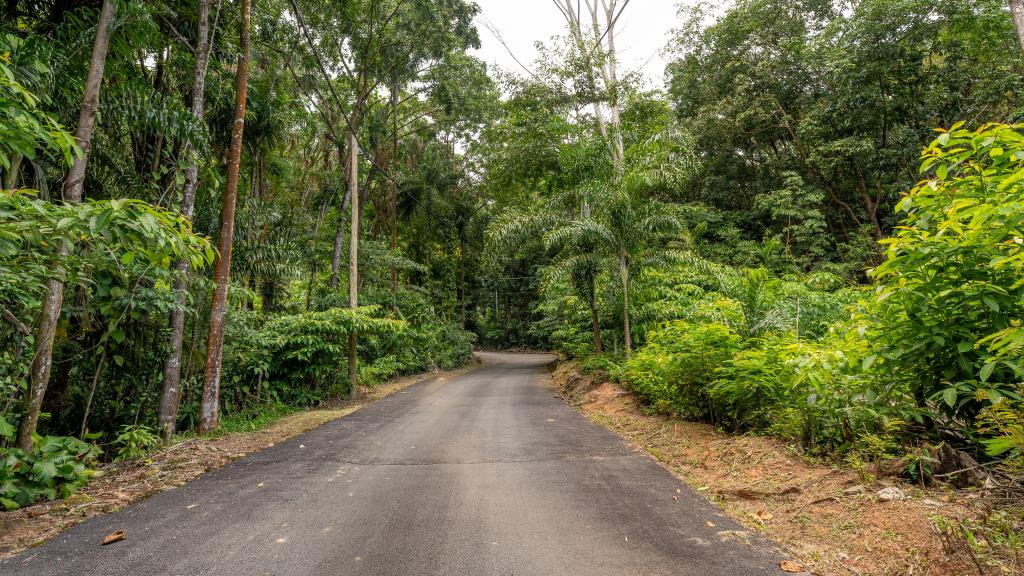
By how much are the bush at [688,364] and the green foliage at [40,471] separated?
22.8ft

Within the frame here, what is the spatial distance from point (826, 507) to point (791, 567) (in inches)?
37.0

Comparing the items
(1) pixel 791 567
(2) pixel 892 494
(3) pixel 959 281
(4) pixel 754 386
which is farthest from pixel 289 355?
(3) pixel 959 281

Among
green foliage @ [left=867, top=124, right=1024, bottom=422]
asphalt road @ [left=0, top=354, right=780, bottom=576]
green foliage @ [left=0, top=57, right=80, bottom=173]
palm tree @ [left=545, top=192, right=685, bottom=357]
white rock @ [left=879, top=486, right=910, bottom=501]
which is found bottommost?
asphalt road @ [left=0, top=354, right=780, bottom=576]

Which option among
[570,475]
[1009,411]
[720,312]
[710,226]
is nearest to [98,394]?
[570,475]

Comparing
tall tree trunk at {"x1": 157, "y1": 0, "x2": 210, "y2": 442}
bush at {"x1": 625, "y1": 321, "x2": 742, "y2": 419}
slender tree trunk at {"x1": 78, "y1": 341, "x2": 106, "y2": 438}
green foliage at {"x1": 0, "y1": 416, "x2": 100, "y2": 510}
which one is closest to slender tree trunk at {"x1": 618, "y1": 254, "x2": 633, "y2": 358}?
bush at {"x1": 625, "y1": 321, "x2": 742, "y2": 419}

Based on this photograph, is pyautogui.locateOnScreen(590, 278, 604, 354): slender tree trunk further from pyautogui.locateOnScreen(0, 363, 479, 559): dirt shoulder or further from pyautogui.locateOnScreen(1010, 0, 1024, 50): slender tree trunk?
pyautogui.locateOnScreen(1010, 0, 1024, 50): slender tree trunk

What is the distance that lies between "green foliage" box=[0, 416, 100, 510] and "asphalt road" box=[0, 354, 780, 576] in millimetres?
1038

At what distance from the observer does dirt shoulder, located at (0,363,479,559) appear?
324cm

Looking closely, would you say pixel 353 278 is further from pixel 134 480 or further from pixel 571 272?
pixel 134 480

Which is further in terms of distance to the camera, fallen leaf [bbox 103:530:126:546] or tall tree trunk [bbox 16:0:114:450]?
tall tree trunk [bbox 16:0:114:450]

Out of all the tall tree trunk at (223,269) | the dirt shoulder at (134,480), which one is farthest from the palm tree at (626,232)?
the dirt shoulder at (134,480)

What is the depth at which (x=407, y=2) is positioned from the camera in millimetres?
13805

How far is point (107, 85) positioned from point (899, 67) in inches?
801

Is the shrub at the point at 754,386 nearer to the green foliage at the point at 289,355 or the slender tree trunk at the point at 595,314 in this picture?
the slender tree trunk at the point at 595,314
